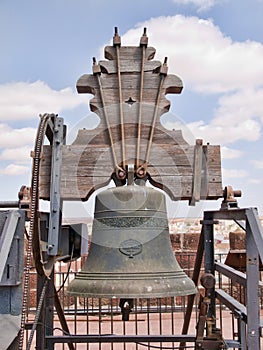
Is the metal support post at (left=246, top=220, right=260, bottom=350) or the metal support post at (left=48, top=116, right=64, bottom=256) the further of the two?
the metal support post at (left=48, top=116, right=64, bottom=256)

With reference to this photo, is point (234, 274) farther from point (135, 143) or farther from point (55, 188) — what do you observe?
point (55, 188)

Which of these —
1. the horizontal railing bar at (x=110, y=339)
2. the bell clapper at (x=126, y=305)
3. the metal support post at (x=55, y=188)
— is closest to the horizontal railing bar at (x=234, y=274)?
the horizontal railing bar at (x=110, y=339)

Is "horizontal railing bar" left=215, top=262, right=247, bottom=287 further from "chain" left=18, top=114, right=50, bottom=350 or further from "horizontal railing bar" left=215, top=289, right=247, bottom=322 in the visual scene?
"chain" left=18, top=114, right=50, bottom=350

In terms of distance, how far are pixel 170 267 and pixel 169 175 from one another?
28.5 inches

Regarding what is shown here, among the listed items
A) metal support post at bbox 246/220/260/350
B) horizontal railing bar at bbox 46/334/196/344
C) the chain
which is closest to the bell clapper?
the chain

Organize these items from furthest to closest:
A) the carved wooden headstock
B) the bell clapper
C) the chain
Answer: the carved wooden headstock, the bell clapper, the chain

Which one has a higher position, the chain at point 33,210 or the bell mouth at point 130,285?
the chain at point 33,210

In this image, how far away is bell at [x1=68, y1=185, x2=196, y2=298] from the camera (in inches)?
109

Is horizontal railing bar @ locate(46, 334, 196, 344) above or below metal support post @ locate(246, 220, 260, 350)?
below

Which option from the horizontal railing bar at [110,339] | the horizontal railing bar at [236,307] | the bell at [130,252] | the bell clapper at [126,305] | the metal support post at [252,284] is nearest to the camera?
the bell at [130,252]

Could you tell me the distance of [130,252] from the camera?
2.89 m

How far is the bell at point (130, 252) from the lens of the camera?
277 centimetres

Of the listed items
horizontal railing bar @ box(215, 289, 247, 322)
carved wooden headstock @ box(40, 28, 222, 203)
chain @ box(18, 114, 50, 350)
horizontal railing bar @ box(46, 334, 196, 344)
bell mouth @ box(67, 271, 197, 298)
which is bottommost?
horizontal railing bar @ box(46, 334, 196, 344)

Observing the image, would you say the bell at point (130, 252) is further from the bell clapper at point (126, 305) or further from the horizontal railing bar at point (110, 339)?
the horizontal railing bar at point (110, 339)
